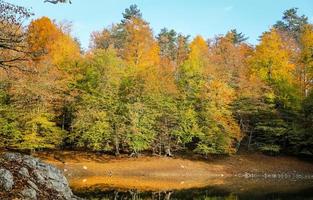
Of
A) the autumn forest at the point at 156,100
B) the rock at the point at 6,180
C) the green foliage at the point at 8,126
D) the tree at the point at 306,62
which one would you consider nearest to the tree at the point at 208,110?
the autumn forest at the point at 156,100

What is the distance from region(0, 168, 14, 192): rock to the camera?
11.6 meters

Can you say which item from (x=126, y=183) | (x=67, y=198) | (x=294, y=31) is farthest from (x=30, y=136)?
(x=294, y=31)

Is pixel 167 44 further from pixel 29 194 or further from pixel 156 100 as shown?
pixel 29 194

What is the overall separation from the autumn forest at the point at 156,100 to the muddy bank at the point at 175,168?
1.34 m

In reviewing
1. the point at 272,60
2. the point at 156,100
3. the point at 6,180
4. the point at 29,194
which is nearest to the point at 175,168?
the point at 156,100

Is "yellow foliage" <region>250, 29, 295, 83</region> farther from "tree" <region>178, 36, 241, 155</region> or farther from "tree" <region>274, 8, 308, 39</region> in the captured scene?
"tree" <region>274, 8, 308, 39</region>

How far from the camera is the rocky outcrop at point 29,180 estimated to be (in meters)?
11.7

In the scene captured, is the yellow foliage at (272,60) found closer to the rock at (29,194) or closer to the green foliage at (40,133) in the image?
the green foliage at (40,133)

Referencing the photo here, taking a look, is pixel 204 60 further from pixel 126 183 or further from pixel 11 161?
pixel 11 161

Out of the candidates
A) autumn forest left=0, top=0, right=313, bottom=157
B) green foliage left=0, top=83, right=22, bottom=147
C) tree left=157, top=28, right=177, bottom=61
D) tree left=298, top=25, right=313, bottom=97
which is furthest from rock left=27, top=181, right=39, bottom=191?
tree left=157, top=28, right=177, bottom=61

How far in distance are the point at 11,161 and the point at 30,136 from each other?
27.2 m

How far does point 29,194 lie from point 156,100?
33507 millimetres

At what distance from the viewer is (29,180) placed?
12.7 metres

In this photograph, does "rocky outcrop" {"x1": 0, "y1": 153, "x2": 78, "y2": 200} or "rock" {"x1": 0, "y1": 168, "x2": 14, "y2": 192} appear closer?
"rock" {"x1": 0, "y1": 168, "x2": 14, "y2": 192}
